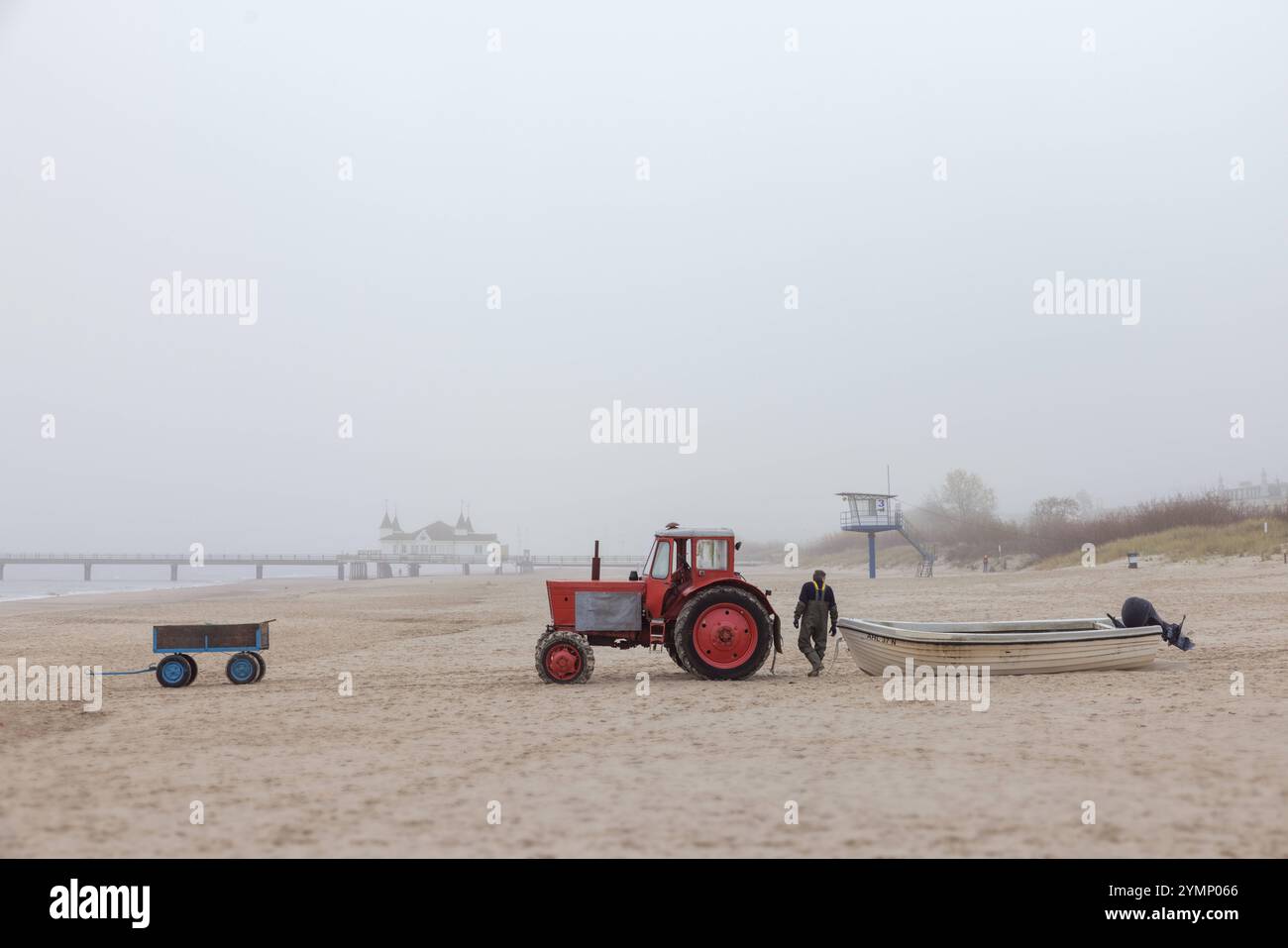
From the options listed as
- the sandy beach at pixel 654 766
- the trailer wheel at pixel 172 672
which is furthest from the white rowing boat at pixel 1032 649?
the trailer wheel at pixel 172 672

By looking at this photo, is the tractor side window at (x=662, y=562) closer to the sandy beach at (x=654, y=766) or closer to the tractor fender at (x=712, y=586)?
the tractor fender at (x=712, y=586)

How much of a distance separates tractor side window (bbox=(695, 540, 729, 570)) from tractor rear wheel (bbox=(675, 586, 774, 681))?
1.56ft

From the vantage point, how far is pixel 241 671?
43.9 ft

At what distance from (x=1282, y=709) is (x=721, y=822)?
271 inches

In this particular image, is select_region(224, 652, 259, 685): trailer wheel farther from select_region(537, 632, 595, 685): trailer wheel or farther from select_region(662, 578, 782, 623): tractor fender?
select_region(662, 578, 782, 623): tractor fender

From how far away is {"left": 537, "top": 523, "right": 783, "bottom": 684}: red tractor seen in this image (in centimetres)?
1252

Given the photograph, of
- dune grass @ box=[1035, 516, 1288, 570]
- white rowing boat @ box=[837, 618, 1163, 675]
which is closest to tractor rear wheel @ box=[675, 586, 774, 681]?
white rowing boat @ box=[837, 618, 1163, 675]

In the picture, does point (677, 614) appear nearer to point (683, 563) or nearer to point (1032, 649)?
point (683, 563)

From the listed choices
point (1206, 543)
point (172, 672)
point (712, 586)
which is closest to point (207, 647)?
point (172, 672)

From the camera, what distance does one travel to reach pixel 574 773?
7188 millimetres

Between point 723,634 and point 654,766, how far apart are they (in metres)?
5.28

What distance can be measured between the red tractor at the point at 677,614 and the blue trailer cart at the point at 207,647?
14.4 ft
